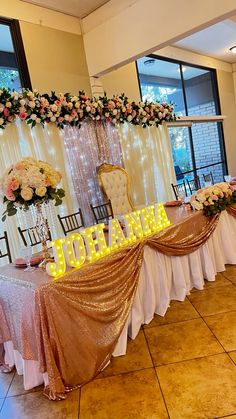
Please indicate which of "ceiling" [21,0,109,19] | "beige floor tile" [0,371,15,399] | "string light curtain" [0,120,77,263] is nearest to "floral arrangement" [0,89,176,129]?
"string light curtain" [0,120,77,263]

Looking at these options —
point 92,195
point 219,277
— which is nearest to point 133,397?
point 219,277

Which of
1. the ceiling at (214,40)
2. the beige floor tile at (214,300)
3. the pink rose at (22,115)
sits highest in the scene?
the ceiling at (214,40)

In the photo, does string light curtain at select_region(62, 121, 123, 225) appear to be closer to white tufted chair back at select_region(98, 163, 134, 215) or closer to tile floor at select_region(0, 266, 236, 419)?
white tufted chair back at select_region(98, 163, 134, 215)

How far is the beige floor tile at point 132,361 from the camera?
2.01 meters

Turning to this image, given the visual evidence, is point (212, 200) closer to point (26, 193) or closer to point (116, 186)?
point (116, 186)

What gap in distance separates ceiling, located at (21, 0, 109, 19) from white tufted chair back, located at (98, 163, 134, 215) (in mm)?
2131

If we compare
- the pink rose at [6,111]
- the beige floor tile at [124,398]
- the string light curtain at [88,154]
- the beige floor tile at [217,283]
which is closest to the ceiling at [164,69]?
the string light curtain at [88,154]

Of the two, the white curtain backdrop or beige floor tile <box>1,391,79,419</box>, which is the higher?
the white curtain backdrop

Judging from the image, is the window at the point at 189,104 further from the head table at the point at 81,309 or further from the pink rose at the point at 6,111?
the head table at the point at 81,309

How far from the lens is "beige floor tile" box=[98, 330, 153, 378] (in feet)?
6.60

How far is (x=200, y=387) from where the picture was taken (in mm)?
1749

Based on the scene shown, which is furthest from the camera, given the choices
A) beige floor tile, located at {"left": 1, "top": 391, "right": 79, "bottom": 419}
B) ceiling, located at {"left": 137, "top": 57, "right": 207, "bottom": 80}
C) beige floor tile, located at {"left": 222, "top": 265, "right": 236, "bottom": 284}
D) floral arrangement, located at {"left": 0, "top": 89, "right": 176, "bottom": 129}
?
ceiling, located at {"left": 137, "top": 57, "right": 207, "bottom": 80}

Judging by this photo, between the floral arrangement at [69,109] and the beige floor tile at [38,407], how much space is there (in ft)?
8.32

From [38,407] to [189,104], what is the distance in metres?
6.28
